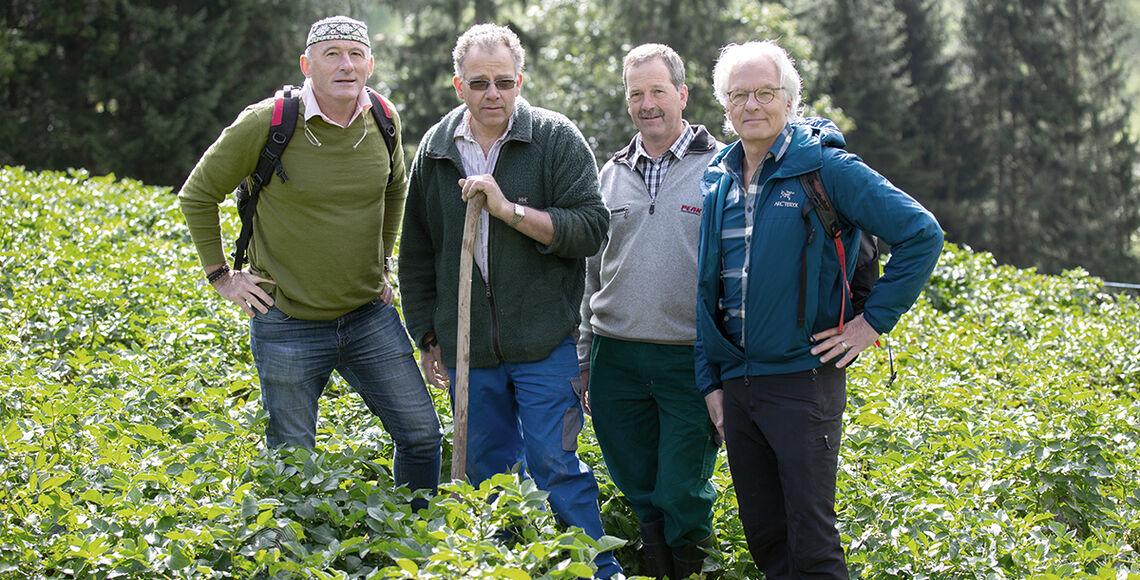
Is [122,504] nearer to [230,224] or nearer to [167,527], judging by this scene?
[167,527]

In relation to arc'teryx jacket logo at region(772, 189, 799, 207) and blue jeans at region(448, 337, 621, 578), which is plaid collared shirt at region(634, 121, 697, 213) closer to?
blue jeans at region(448, 337, 621, 578)

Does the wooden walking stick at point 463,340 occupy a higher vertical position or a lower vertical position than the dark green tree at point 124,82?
lower

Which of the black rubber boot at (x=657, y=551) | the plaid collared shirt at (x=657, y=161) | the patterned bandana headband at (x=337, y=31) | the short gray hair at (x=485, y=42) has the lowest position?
the black rubber boot at (x=657, y=551)

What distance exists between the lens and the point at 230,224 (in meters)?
8.51

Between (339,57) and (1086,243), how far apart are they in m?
35.0

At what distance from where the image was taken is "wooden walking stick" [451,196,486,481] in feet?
12.5

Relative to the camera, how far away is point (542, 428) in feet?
13.0

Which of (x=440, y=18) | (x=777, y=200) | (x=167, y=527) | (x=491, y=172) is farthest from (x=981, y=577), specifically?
(x=440, y=18)

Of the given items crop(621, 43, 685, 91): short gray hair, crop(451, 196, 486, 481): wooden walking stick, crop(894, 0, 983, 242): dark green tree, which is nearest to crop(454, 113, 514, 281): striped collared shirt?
crop(451, 196, 486, 481): wooden walking stick

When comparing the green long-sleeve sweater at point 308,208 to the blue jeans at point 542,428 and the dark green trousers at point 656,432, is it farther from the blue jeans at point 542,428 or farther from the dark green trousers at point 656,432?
the dark green trousers at point 656,432

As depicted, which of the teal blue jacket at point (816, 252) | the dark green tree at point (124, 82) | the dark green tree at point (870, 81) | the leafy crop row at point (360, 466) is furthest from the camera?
the dark green tree at point (870, 81)

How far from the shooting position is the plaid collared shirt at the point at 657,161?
13.9 feet

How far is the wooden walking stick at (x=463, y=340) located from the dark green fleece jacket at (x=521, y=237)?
159 mm

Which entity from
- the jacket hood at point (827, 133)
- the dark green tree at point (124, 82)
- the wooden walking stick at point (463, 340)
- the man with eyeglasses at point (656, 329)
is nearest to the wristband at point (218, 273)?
the wooden walking stick at point (463, 340)
